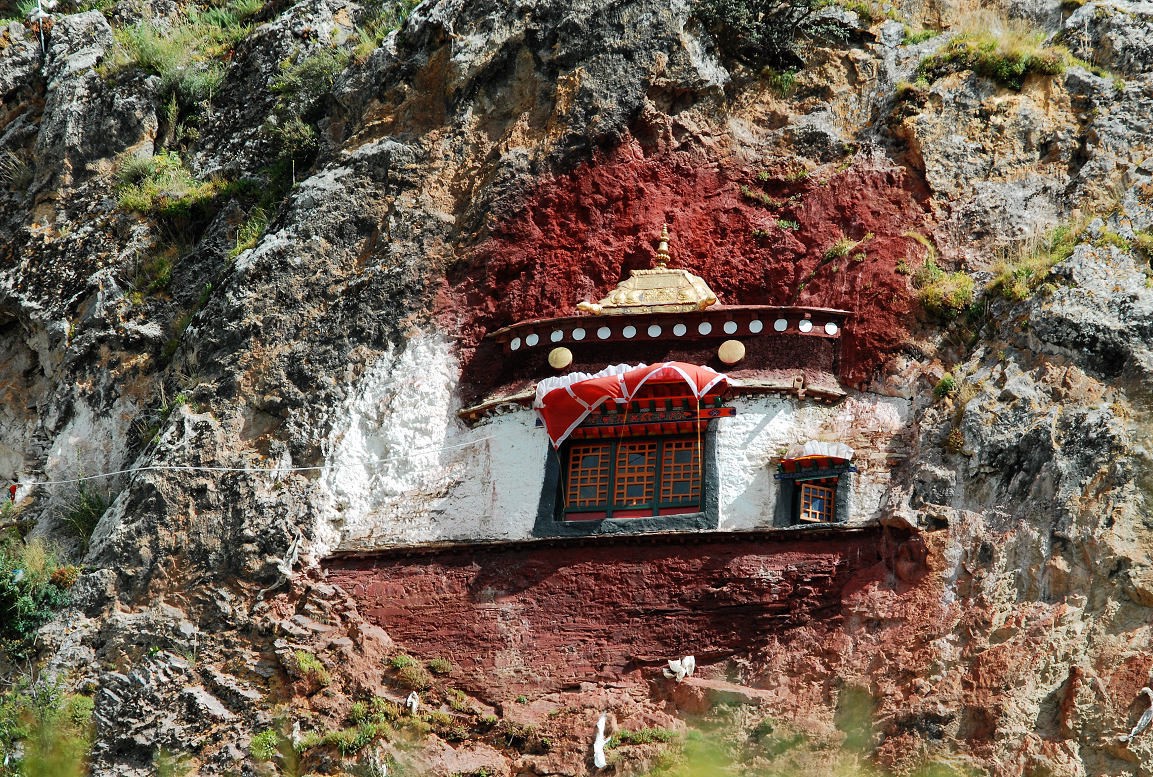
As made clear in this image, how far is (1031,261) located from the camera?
2259 cm

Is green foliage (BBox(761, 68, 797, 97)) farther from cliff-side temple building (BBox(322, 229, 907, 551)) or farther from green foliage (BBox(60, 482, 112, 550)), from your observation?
green foliage (BBox(60, 482, 112, 550))

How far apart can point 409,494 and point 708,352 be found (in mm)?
4391

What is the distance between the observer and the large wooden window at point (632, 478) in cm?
2227

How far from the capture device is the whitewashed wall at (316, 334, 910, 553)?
2223 centimetres

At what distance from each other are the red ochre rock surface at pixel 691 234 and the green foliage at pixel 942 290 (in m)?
0.36

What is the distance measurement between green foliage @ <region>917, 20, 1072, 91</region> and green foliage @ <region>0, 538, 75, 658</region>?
14021 millimetres

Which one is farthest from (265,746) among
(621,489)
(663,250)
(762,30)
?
(762,30)

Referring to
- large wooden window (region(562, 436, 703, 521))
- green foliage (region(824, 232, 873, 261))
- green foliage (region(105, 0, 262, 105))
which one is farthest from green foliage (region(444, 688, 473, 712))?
green foliage (region(105, 0, 262, 105))

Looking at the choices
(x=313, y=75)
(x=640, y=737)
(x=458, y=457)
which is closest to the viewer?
(x=640, y=737)

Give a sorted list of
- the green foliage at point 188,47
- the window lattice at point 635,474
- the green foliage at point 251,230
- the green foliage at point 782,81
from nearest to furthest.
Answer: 1. the window lattice at point 635,474
2. the green foliage at point 782,81
3. the green foliage at point 251,230
4. the green foliage at point 188,47

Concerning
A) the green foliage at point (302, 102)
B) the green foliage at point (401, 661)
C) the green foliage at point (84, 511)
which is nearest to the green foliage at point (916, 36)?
the green foliage at point (302, 102)

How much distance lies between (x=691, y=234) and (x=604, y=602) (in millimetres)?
5887

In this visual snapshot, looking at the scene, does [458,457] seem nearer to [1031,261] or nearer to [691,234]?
[691,234]

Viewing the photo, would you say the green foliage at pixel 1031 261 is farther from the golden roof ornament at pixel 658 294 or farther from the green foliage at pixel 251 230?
the green foliage at pixel 251 230
